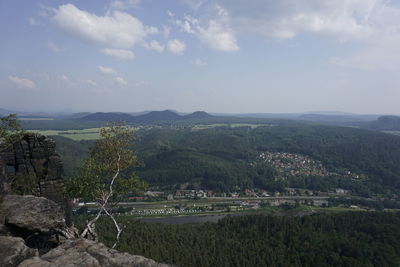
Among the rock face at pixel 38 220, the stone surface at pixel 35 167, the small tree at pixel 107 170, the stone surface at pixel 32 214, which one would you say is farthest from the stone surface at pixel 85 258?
the stone surface at pixel 35 167

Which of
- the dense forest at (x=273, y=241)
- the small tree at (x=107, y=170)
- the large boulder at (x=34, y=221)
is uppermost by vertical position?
the small tree at (x=107, y=170)

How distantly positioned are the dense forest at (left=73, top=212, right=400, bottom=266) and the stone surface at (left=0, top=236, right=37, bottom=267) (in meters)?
44.8

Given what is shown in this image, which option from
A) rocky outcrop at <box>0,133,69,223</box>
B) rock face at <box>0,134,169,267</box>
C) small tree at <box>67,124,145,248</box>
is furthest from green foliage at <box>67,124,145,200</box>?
rocky outcrop at <box>0,133,69,223</box>

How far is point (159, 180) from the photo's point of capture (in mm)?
188000

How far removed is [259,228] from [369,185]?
126 m

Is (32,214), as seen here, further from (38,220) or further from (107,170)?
(107,170)

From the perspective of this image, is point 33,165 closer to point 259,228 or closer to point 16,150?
point 16,150

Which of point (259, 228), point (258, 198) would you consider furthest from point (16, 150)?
point (258, 198)

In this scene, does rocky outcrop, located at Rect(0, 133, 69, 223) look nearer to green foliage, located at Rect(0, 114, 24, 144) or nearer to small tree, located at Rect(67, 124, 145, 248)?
green foliage, located at Rect(0, 114, 24, 144)

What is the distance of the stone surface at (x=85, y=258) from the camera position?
41.2 ft

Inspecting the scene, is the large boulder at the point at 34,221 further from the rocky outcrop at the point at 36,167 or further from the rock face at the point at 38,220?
the rocky outcrop at the point at 36,167

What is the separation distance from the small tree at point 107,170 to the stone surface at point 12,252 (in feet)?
24.6

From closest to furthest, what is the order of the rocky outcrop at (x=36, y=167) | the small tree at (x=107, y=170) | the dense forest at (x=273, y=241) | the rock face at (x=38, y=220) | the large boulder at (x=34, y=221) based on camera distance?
the rock face at (x=38, y=220), the large boulder at (x=34, y=221), the small tree at (x=107, y=170), the rocky outcrop at (x=36, y=167), the dense forest at (x=273, y=241)

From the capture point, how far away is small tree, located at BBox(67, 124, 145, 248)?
2194 cm
